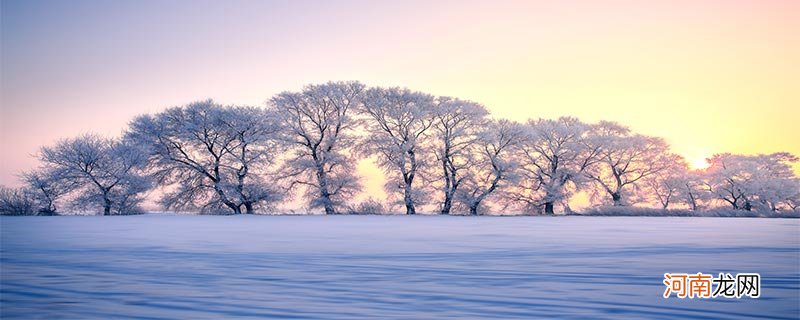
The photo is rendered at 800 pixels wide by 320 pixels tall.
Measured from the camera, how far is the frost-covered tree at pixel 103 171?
2980 cm

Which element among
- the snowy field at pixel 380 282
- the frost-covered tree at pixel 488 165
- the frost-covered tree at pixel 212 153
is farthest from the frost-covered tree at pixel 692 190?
the snowy field at pixel 380 282

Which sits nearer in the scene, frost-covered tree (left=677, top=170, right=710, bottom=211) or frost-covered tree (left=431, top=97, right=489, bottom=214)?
frost-covered tree (left=431, top=97, right=489, bottom=214)

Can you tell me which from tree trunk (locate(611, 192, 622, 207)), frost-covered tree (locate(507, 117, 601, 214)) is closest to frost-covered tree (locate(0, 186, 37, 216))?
frost-covered tree (locate(507, 117, 601, 214))

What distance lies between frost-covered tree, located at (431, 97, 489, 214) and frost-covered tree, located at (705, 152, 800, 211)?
17.4 meters

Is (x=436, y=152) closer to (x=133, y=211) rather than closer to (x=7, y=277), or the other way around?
(x=133, y=211)

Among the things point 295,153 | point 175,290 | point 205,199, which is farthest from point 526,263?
point 205,199

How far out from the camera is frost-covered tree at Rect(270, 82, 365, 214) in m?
31.5

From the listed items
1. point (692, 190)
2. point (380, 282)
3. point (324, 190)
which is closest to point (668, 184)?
point (692, 190)

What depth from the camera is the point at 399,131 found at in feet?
106

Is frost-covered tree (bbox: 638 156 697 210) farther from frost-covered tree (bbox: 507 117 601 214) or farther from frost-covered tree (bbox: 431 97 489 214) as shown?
frost-covered tree (bbox: 431 97 489 214)

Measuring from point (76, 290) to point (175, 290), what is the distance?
2.81 ft

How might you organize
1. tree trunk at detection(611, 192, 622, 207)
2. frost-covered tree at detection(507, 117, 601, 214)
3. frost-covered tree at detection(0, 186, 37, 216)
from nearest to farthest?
frost-covered tree at detection(0, 186, 37, 216), frost-covered tree at detection(507, 117, 601, 214), tree trunk at detection(611, 192, 622, 207)

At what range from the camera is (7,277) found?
Answer: 4855 millimetres

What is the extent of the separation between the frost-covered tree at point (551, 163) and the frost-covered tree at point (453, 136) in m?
4.13
